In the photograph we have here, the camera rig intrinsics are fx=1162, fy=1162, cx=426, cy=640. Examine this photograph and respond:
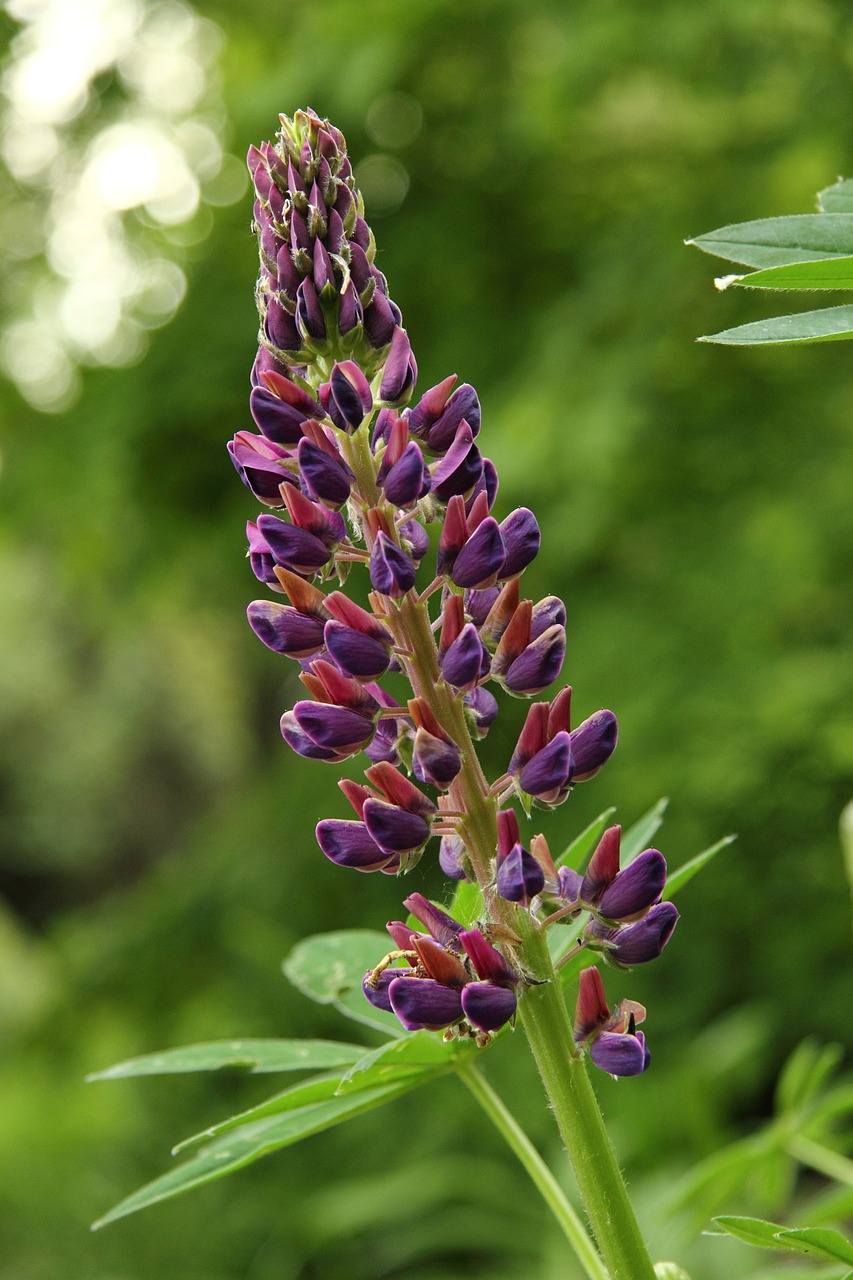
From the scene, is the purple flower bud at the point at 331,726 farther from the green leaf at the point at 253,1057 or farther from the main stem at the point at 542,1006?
the green leaf at the point at 253,1057

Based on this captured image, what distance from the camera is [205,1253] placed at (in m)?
4.88

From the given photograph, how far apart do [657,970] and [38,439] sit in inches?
130

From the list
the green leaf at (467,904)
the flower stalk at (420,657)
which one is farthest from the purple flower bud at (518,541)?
the green leaf at (467,904)

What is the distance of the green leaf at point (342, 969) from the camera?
45.5 inches

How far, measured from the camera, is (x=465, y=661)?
735 mm

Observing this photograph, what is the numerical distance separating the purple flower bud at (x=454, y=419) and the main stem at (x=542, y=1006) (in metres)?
0.05

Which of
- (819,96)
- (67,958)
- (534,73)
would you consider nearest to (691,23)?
(819,96)

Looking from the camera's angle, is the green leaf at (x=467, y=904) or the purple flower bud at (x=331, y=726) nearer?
the purple flower bud at (x=331, y=726)

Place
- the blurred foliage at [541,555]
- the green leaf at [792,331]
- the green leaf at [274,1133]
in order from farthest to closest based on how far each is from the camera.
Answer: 1. the blurred foliage at [541,555]
2. the green leaf at [274,1133]
3. the green leaf at [792,331]

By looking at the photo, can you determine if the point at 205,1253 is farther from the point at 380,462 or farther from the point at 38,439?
the point at 380,462

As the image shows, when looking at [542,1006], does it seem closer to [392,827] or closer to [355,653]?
[392,827]

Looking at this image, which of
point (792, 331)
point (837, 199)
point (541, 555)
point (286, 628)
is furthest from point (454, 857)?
point (541, 555)

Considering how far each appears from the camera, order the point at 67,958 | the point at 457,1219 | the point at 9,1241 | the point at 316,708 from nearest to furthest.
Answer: the point at 316,708 → the point at 457,1219 → the point at 9,1241 → the point at 67,958

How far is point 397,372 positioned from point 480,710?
0.24m
